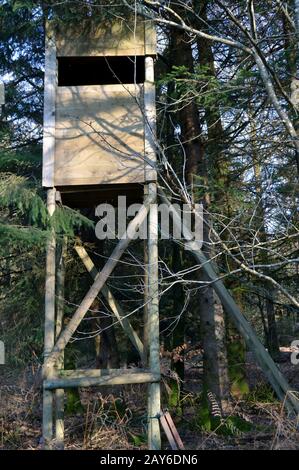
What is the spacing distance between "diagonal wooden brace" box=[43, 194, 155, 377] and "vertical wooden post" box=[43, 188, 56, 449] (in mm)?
115

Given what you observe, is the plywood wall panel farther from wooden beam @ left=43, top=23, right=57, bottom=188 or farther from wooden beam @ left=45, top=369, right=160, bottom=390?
wooden beam @ left=45, top=369, right=160, bottom=390

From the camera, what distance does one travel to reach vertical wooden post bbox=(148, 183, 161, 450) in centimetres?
632

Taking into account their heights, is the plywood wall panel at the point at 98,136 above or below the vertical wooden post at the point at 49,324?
above

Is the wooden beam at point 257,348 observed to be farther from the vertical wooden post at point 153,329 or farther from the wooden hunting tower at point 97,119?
the wooden hunting tower at point 97,119

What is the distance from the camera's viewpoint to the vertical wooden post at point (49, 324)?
21.0 ft

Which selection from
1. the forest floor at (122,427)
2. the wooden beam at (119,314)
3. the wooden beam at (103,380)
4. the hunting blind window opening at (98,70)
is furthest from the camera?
the hunting blind window opening at (98,70)

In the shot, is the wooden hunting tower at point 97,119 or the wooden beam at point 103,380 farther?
the wooden hunting tower at point 97,119

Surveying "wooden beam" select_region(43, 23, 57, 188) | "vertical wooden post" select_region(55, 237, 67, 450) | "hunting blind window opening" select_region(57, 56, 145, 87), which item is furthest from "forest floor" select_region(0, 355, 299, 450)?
"hunting blind window opening" select_region(57, 56, 145, 87)

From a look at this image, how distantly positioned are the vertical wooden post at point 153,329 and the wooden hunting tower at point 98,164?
12 millimetres

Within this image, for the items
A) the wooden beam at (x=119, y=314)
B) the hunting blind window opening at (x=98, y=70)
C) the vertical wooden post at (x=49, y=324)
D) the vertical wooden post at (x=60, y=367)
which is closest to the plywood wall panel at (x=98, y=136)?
the vertical wooden post at (x=49, y=324)

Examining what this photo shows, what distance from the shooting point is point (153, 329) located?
21.8 ft

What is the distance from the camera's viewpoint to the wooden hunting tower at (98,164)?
6.56 metres

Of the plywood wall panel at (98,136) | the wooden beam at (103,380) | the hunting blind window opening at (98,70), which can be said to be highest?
the hunting blind window opening at (98,70)

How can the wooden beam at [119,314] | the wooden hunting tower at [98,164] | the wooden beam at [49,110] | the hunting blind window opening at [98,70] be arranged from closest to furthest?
the wooden hunting tower at [98,164], the wooden beam at [49,110], the wooden beam at [119,314], the hunting blind window opening at [98,70]
